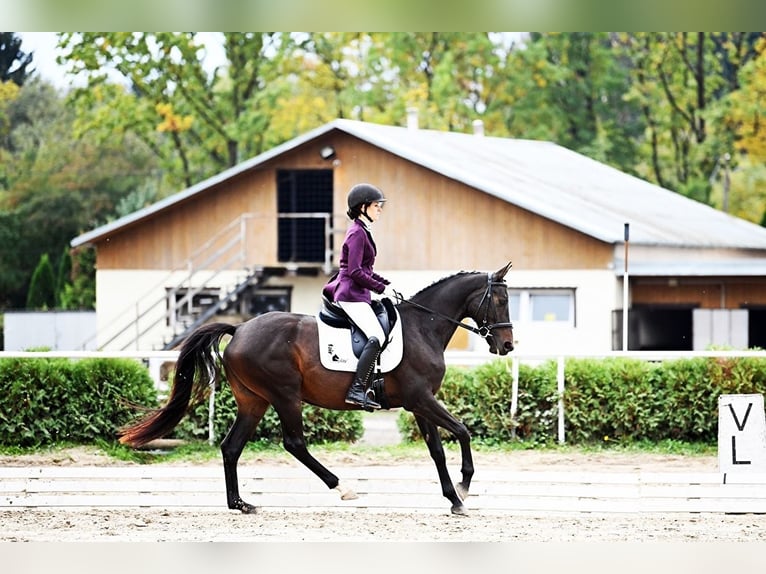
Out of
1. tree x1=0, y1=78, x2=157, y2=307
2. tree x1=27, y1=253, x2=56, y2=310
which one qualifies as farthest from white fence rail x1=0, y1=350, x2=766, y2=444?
tree x1=0, y1=78, x2=157, y2=307

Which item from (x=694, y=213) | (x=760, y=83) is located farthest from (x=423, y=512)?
(x=760, y=83)

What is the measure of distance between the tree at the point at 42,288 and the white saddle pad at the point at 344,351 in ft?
75.8

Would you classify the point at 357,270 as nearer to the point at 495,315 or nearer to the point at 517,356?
the point at 495,315

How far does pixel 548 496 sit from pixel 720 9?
3272 millimetres

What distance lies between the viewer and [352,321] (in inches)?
352

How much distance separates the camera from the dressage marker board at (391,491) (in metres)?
9.02

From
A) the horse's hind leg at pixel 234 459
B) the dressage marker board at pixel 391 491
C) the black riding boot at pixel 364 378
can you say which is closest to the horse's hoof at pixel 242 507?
the horse's hind leg at pixel 234 459

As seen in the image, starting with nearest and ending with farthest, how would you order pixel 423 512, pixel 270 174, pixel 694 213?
pixel 423 512 < pixel 270 174 < pixel 694 213

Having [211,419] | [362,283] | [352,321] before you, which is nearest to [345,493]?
[352,321]

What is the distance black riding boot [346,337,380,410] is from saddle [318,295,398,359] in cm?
7

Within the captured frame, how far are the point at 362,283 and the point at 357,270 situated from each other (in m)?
0.10

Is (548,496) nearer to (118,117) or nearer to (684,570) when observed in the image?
(684,570)

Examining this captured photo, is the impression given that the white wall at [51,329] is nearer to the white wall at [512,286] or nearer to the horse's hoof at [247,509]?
the white wall at [512,286]

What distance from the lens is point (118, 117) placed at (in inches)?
1410
